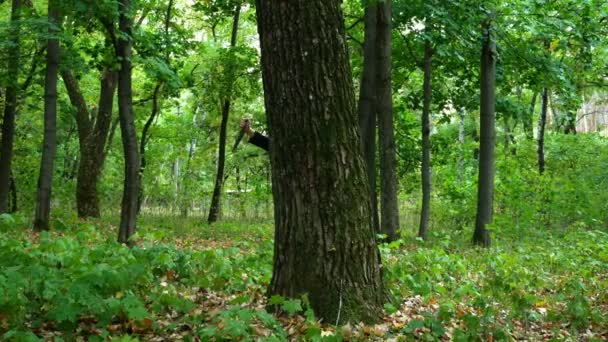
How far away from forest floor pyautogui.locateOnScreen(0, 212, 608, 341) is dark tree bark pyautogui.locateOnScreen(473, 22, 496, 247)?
516 cm

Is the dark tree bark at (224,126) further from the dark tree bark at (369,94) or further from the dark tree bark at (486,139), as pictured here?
the dark tree bark at (486,139)

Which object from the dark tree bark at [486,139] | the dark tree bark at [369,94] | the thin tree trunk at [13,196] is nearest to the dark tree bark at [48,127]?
the dark tree bark at [369,94]

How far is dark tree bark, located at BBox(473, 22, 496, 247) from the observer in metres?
12.7

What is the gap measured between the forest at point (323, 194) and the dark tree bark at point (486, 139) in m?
0.03

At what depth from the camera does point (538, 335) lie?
198 inches

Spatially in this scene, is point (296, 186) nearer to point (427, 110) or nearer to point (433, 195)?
point (427, 110)

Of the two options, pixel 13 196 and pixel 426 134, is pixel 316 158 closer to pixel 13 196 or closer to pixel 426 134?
pixel 426 134

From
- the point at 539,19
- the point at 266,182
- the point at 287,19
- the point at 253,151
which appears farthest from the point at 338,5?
the point at 266,182

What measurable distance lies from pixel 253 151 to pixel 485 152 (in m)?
12.1

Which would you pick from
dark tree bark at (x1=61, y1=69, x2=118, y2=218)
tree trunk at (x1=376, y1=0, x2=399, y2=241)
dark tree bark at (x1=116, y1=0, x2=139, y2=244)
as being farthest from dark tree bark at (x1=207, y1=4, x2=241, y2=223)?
dark tree bark at (x1=116, y1=0, x2=139, y2=244)

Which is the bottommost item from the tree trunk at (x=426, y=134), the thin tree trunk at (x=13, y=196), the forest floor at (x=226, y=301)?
the forest floor at (x=226, y=301)

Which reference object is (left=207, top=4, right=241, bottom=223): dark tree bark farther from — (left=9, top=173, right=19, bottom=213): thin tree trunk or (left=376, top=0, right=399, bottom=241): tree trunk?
(left=9, top=173, right=19, bottom=213): thin tree trunk

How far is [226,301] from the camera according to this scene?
5.34m

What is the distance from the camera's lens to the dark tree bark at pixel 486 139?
1273 cm
